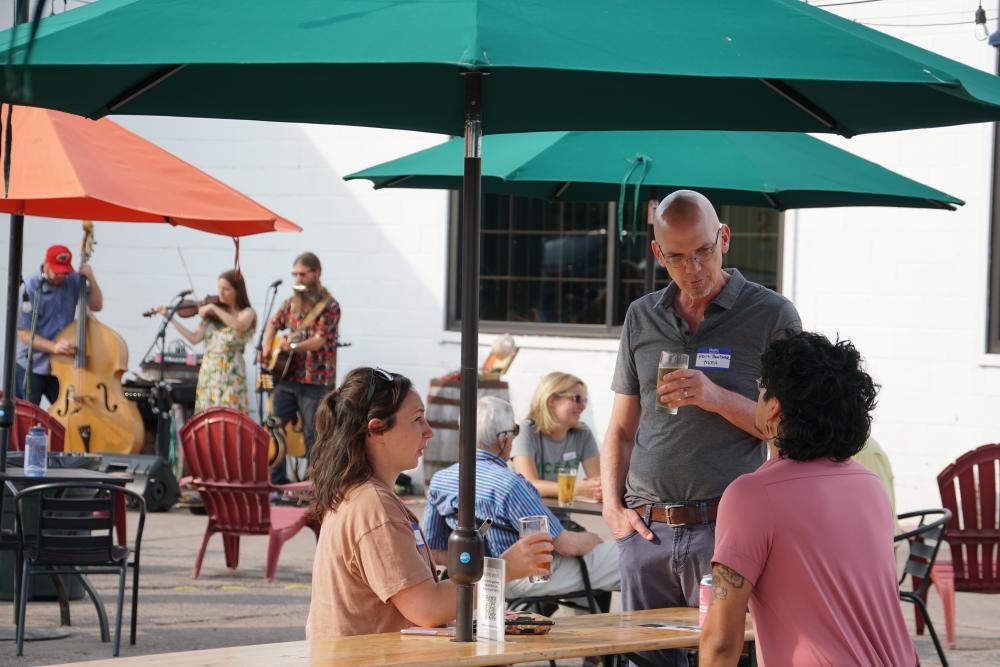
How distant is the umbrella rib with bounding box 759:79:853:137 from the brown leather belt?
1200 millimetres

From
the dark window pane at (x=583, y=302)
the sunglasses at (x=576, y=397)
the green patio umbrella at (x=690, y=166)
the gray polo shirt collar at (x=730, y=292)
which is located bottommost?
the sunglasses at (x=576, y=397)

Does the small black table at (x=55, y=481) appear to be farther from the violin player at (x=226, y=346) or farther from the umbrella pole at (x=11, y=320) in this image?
the violin player at (x=226, y=346)

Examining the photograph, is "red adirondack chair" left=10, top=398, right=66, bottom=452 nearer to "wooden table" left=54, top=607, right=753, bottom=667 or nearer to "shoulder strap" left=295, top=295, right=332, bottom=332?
"shoulder strap" left=295, top=295, right=332, bottom=332

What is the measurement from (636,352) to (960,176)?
6788 mm

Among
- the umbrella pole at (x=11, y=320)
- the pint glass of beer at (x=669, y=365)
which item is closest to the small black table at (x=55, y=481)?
the umbrella pole at (x=11, y=320)

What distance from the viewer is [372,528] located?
345cm

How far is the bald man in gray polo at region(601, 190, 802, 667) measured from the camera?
4.22 meters

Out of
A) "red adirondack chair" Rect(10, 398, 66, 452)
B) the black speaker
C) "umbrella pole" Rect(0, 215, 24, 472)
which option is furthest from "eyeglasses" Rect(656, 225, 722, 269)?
the black speaker

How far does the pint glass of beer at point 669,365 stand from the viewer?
412 cm

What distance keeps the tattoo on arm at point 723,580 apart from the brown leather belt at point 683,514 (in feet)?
4.44

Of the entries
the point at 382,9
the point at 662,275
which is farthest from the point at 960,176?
the point at 382,9

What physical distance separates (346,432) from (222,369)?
8022 mm

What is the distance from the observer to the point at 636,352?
447cm

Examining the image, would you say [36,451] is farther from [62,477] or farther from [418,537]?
[418,537]
